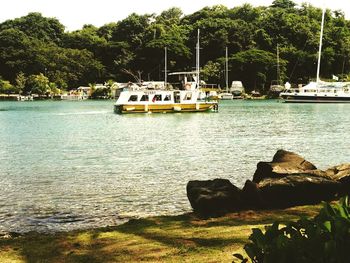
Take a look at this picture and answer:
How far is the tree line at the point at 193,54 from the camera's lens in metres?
118

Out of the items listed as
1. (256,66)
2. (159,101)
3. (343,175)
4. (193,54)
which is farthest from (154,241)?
(193,54)

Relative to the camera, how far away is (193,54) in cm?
12781

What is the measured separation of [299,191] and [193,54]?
120 metres

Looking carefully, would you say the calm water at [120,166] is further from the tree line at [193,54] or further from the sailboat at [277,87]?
the tree line at [193,54]

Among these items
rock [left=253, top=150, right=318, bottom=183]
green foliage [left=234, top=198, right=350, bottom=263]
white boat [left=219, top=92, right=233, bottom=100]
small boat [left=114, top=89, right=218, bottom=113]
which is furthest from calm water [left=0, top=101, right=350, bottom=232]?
white boat [left=219, top=92, right=233, bottom=100]

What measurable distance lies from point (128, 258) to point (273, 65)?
4426 inches

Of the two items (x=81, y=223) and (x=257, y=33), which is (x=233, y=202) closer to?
(x=81, y=223)

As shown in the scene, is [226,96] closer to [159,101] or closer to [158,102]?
[159,101]

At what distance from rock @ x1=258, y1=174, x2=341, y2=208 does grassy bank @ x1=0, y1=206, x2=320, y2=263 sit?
1.14 feet

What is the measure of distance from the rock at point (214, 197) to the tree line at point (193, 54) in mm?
105492

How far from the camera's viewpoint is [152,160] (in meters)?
20.7

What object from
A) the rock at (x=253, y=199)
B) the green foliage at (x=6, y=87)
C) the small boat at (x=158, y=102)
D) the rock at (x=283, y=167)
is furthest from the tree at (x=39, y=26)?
the rock at (x=253, y=199)

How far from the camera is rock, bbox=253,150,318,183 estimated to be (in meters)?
10.5

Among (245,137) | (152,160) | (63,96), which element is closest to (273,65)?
(63,96)
